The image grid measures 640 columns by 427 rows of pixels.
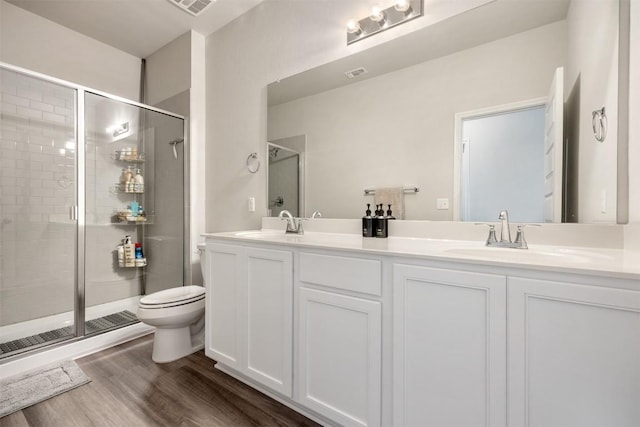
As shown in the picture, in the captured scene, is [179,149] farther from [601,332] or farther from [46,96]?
[601,332]

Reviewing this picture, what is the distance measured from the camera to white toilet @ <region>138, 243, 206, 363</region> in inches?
71.6

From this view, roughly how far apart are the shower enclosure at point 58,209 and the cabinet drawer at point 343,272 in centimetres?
195

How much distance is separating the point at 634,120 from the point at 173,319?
2.45 meters

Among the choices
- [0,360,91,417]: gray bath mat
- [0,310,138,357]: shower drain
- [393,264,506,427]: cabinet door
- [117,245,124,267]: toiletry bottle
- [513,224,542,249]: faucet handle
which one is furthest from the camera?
[117,245,124,267]: toiletry bottle

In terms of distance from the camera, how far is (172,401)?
1504 millimetres

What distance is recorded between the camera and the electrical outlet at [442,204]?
56.9 inches

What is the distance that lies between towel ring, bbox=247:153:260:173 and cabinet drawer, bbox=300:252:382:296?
117 centimetres

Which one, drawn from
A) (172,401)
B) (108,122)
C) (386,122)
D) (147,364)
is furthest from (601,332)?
(108,122)

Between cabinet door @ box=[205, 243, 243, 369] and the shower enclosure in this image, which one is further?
the shower enclosure

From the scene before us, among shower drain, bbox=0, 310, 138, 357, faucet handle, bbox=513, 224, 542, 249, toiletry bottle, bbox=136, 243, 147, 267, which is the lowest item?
shower drain, bbox=0, 310, 138, 357

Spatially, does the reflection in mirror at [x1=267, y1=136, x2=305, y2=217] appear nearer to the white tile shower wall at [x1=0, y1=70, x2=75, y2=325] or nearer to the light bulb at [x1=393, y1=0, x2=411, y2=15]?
the light bulb at [x1=393, y1=0, x2=411, y2=15]

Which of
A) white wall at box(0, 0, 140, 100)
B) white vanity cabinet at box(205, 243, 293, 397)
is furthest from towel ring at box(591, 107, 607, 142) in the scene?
white wall at box(0, 0, 140, 100)

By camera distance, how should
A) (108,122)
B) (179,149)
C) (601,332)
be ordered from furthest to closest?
(179,149), (108,122), (601,332)

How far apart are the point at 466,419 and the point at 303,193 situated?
1456mm
